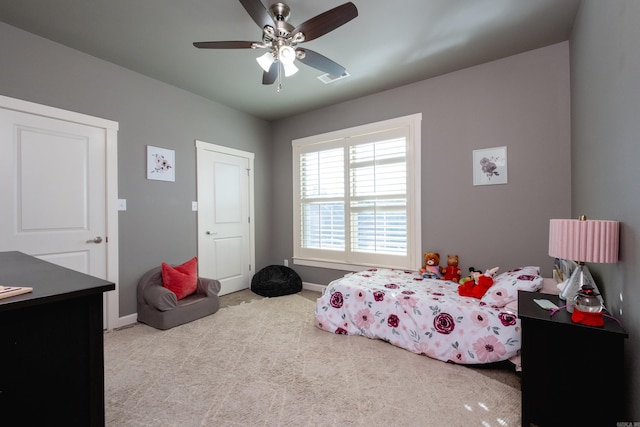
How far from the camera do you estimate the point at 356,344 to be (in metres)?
2.62

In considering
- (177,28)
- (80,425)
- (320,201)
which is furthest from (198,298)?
(177,28)

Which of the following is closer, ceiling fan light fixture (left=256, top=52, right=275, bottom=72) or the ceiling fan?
the ceiling fan

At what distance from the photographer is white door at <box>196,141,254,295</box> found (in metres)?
3.96

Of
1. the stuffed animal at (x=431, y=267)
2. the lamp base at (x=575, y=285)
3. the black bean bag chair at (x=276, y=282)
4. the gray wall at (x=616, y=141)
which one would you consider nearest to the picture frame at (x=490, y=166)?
the gray wall at (x=616, y=141)

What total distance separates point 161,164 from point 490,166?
3.74m

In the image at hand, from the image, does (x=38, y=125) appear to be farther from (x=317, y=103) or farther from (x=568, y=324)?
(x=568, y=324)

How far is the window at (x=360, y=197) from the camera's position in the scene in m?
3.64

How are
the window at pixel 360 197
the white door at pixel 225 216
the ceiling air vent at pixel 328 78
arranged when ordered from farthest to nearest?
the white door at pixel 225 216 → the window at pixel 360 197 → the ceiling air vent at pixel 328 78

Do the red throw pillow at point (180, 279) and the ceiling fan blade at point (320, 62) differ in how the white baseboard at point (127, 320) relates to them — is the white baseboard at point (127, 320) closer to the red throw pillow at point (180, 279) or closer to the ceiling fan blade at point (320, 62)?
the red throw pillow at point (180, 279)

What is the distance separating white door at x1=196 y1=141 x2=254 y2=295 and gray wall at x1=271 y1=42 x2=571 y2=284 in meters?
2.16

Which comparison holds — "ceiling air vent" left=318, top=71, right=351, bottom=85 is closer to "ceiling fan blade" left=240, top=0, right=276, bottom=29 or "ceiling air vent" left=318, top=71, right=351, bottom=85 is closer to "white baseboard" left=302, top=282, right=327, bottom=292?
"ceiling fan blade" left=240, top=0, right=276, bottom=29

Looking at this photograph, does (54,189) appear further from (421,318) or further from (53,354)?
(421,318)

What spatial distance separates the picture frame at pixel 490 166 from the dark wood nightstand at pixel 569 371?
72.0 inches

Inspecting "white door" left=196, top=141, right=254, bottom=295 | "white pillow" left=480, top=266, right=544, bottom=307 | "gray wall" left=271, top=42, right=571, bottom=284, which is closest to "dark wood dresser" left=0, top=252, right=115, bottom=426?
"white pillow" left=480, top=266, right=544, bottom=307
